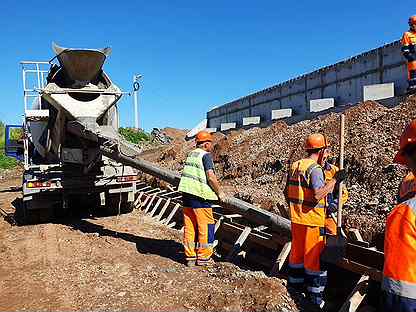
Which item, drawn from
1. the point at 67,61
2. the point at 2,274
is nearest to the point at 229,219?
the point at 2,274

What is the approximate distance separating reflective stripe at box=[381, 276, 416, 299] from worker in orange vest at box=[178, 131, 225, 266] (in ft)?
12.5

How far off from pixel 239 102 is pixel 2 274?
41.9 feet

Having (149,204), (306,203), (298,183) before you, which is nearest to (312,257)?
(306,203)

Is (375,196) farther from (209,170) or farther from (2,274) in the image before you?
(2,274)

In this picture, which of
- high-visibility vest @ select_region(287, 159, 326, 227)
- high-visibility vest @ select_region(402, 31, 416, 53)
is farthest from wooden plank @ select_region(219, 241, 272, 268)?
high-visibility vest @ select_region(402, 31, 416, 53)

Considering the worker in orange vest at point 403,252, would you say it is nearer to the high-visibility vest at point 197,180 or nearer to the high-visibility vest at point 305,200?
the high-visibility vest at point 305,200

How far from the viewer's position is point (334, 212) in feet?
16.0

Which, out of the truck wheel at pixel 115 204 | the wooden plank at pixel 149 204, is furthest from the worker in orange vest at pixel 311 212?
the wooden plank at pixel 149 204

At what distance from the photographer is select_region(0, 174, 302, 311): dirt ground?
4.47m

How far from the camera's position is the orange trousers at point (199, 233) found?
565 centimetres

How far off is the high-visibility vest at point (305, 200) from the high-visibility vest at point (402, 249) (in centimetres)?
237

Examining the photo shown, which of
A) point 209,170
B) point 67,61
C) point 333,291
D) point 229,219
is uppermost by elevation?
point 67,61

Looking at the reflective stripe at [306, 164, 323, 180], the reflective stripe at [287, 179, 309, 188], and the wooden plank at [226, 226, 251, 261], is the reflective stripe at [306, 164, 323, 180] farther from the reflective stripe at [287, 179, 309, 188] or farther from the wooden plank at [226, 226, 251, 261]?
the wooden plank at [226, 226, 251, 261]

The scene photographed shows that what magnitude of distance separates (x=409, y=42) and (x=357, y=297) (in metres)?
5.74
